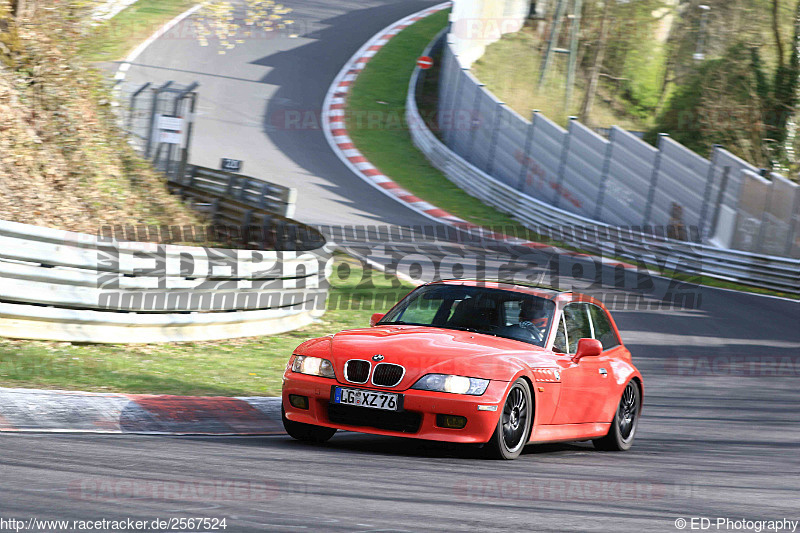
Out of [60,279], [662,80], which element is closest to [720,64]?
[662,80]

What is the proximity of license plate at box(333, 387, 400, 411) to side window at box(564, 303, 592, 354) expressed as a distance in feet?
6.52

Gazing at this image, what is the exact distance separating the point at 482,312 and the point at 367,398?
1558 millimetres

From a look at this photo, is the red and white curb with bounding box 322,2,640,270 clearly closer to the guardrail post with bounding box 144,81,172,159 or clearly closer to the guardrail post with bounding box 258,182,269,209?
the guardrail post with bounding box 258,182,269,209

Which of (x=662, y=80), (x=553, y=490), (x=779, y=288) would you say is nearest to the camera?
(x=553, y=490)

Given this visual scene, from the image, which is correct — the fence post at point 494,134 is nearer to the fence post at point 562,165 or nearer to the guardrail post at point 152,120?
the fence post at point 562,165

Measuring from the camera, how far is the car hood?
6.86 metres

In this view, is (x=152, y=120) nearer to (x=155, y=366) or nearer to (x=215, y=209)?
(x=215, y=209)

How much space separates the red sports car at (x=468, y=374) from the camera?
6.79 metres

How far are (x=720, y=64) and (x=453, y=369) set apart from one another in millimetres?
25882

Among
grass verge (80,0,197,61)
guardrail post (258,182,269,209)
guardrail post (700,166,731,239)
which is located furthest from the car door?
grass verge (80,0,197,61)

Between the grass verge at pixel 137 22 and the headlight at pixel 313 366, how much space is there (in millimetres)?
26682

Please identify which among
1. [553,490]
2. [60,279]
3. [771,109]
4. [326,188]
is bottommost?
[326,188]

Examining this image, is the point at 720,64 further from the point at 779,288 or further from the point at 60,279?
the point at 60,279

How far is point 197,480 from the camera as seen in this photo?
530 centimetres
